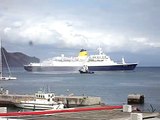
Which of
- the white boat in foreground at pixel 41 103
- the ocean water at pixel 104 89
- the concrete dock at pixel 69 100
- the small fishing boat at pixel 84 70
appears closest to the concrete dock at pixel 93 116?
the white boat in foreground at pixel 41 103

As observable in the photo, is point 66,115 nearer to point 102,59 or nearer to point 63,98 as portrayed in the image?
point 63,98

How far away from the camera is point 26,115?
913 inches

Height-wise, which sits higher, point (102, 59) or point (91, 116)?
point (102, 59)

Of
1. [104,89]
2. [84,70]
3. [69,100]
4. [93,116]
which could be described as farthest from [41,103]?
[84,70]

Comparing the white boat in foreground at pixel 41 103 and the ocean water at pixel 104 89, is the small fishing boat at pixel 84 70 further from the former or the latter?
the white boat in foreground at pixel 41 103

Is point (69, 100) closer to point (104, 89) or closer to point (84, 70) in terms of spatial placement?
point (104, 89)

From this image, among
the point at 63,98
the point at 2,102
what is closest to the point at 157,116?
the point at 63,98

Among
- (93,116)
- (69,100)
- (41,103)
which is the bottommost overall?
(93,116)

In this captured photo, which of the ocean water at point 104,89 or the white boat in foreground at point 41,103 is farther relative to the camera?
the ocean water at point 104,89

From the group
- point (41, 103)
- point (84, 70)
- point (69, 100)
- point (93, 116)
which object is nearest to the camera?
point (93, 116)

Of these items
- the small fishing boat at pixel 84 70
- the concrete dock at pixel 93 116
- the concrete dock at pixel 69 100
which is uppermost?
the small fishing boat at pixel 84 70

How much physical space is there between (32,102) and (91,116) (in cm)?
2600

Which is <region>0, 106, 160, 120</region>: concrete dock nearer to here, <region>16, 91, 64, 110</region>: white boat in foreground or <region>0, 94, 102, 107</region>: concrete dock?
<region>16, 91, 64, 110</region>: white boat in foreground

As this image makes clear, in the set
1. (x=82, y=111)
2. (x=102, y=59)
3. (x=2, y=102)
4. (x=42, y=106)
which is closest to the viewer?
(x=82, y=111)
